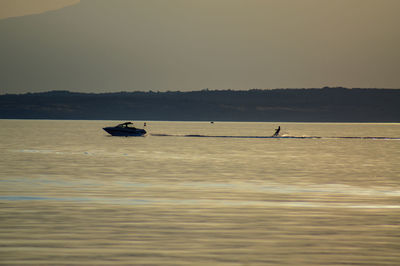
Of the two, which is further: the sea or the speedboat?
the speedboat

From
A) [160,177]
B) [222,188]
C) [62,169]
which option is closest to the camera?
[222,188]

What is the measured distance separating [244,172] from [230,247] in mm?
30446

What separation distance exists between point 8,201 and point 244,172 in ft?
77.7

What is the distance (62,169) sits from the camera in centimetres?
4894

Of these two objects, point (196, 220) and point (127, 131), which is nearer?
point (196, 220)

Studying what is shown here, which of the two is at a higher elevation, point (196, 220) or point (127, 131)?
point (196, 220)

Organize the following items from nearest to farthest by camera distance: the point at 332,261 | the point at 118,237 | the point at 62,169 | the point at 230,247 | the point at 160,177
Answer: the point at 332,261 < the point at 230,247 < the point at 118,237 < the point at 160,177 < the point at 62,169

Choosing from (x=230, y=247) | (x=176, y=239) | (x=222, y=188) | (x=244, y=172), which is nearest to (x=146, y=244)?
Result: (x=176, y=239)

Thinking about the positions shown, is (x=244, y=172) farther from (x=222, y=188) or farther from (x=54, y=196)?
(x=54, y=196)

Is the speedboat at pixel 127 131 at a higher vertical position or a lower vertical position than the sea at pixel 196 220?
lower

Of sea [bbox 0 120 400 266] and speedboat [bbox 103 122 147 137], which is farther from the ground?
sea [bbox 0 120 400 266]

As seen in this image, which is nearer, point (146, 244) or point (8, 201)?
point (146, 244)

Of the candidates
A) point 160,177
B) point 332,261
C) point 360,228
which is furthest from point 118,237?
point 160,177

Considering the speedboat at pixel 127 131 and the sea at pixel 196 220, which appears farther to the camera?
the speedboat at pixel 127 131
